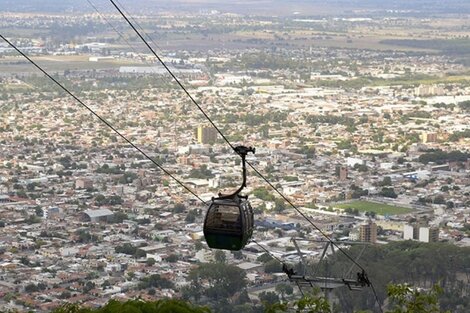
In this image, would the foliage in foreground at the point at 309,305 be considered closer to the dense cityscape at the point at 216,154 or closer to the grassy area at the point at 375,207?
the dense cityscape at the point at 216,154

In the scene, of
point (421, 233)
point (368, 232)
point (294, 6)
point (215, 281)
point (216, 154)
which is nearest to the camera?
point (215, 281)

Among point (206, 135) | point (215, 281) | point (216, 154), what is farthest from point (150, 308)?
point (206, 135)

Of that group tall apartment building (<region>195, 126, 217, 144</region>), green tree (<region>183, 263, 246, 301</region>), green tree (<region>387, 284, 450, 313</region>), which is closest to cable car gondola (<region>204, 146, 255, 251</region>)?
green tree (<region>387, 284, 450, 313</region>)

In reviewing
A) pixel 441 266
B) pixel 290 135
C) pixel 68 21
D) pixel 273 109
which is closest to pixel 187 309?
pixel 441 266

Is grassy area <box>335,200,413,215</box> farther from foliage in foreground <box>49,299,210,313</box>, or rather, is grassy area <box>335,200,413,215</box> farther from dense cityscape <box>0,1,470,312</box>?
foliage in foreground <box>49,299,210,313</box>

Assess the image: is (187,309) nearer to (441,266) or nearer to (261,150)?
(441,266)

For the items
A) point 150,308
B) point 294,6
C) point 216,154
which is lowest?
point 216,154

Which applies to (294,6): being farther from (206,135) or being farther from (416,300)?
(416,300)
